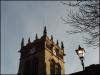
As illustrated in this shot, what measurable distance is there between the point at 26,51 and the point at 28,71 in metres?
4.75

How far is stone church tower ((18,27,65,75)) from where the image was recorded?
4659cm

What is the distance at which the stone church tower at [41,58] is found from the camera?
1834 inches

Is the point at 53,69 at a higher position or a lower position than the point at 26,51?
lower

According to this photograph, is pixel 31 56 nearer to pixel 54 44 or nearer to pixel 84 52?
pixel 54 44

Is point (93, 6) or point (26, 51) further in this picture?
point (26, 51)

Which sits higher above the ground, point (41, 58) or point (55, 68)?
point (41, 58)

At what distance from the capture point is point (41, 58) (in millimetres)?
47031

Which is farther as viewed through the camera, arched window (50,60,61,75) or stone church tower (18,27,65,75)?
arched window (50,60,61,75)

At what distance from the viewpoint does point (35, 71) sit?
46844 mm

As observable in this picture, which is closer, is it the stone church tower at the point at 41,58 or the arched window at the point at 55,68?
the stone church tower at the point at 41,58

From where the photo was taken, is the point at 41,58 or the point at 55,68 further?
the point at 55,68

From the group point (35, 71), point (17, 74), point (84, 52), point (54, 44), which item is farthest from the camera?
point (54, 44)

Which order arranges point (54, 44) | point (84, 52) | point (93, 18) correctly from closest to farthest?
point (93, 18), point (84, 52), point (54, 44)

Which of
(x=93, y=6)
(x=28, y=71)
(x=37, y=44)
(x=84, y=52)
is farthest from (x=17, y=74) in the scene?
(x=93, y=6)
